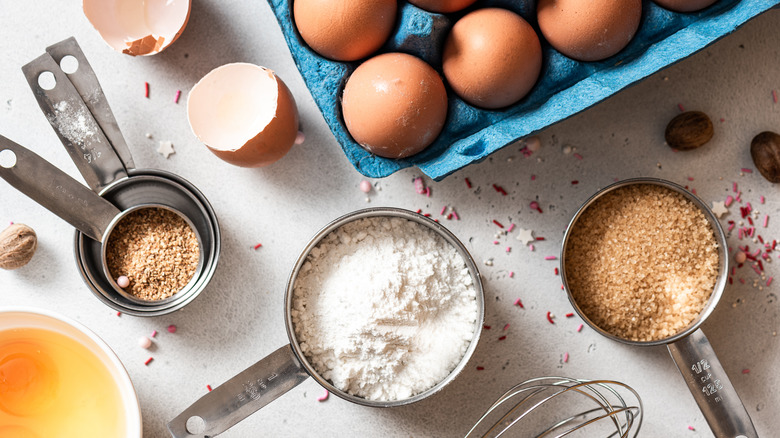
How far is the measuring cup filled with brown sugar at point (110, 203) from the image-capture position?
1.07 metres

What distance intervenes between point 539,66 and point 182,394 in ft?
2.98

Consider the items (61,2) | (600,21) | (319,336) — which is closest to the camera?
(600,21)

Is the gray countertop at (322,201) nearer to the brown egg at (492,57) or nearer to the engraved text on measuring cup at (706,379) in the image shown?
the engraved text on measuring cup at (706,379)

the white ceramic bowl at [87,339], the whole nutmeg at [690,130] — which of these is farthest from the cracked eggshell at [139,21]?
the whole nutmeg at [690,130]

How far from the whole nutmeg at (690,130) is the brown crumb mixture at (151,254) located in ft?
3.12

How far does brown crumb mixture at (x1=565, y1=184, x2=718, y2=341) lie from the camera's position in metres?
1.11

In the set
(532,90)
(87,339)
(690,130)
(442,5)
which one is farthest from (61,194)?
(690,130)

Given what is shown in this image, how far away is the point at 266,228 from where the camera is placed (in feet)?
3.87

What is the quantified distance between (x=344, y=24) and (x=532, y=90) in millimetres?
338

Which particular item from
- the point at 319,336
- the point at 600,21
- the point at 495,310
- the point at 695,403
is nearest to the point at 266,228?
the point at 319,336

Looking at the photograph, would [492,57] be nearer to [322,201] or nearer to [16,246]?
[322,201]

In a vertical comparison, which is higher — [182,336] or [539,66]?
[539,66]

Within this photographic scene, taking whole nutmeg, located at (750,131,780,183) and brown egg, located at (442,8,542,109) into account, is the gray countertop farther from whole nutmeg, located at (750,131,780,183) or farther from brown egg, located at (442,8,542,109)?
brown egg, located at (442,8,542,109)

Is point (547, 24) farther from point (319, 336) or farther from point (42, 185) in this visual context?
point (42, 185)
